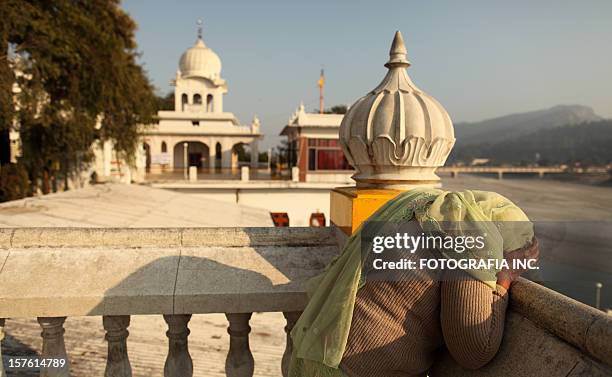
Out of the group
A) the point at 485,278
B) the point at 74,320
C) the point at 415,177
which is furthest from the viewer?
the point at 74,320

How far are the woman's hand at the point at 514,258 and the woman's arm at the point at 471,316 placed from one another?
0.08m

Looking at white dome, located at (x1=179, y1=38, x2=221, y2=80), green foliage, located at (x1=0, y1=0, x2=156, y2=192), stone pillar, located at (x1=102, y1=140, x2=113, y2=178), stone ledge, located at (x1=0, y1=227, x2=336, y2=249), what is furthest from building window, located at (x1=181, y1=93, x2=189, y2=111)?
stone ledge, located at (x1=0, y1=227, x2=336, y2=249)

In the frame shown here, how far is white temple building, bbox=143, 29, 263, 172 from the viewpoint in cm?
2680

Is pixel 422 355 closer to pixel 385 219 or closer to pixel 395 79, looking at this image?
pixel 385 219

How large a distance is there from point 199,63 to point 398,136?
35403 millimetres

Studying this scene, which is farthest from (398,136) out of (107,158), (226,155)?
(226,155)

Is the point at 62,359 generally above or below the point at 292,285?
below

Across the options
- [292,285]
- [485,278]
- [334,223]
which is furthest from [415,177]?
[485,278]

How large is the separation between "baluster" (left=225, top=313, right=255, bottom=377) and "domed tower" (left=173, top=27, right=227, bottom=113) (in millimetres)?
32031

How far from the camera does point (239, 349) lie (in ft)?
8.23

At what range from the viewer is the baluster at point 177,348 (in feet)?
8.02

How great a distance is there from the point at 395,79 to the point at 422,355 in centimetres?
202

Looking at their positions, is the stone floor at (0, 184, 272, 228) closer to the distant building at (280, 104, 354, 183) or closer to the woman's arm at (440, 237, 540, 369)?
the woman's arm at (440, 237, 540, 369)

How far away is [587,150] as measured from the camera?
5413 inches
